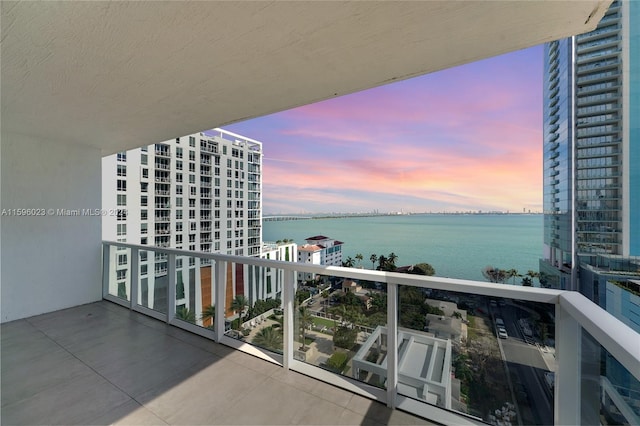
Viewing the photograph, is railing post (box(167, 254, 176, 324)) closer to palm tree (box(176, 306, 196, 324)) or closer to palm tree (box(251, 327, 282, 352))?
palm tree (box(176, 306, 196, 324))

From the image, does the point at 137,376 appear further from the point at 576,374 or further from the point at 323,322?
the point at 576,374

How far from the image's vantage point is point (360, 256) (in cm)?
1922

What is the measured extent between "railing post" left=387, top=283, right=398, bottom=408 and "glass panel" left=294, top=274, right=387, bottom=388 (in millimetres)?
36

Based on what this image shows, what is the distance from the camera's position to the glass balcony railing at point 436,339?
45.8 inches

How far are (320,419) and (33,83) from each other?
374 centimetres

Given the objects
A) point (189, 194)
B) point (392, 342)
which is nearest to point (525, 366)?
point (392, 342)

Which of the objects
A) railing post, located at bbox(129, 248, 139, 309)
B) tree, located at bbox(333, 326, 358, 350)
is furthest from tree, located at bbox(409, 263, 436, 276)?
railing post, located at bbox(129, 248, 139, 309)

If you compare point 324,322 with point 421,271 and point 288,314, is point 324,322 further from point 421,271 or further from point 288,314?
point 421,271

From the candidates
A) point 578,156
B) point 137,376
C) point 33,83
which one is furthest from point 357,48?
point 578,156

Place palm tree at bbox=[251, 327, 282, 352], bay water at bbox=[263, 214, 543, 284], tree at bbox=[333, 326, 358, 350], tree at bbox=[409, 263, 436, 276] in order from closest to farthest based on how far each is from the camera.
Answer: tree at bbox=[409, 263, 436, 276], tree at bbox=[333, 326, 358, 350], palm tree at bbox=[251, 327, 282, 352], bay water at bbox=[263, 214, 543, 284]

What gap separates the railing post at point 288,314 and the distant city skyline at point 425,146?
3.96 meters

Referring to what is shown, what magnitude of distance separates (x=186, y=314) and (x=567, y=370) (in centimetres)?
373

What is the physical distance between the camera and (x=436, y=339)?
1849 mm

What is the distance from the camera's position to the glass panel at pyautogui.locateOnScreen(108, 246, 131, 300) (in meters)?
4.07
